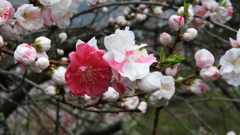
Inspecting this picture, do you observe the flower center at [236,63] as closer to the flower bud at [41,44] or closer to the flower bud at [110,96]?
the flower bud at [110,96]

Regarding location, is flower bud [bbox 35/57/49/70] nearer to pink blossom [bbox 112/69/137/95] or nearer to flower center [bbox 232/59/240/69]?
pink blossom [bbox 112/69/137/95]

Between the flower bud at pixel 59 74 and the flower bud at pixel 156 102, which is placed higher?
the flower bud at pixel 59 74

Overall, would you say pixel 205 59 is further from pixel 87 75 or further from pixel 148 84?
pixel 87 75

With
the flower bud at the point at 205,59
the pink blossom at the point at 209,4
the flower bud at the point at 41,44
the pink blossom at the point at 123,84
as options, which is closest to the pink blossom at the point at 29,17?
the flower bud at the point at 41,44

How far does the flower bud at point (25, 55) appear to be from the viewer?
809 mm

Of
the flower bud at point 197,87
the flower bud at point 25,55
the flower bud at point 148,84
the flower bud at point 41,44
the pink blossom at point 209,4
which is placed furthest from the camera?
the pink blossom at point 209,4

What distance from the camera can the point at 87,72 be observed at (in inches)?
31.3

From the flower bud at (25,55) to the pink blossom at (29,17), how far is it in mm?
176

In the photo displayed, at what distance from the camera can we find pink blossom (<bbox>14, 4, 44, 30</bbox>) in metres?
0.94

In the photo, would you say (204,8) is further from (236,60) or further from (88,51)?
(88,51)

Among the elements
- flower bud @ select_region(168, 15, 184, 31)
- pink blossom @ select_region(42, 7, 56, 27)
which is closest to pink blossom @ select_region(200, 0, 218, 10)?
flower bud @ select_region(168, 15, 184, 31)

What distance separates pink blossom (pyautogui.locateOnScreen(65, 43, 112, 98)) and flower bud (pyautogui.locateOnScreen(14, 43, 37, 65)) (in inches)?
6.9

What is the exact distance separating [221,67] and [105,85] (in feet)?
1.62

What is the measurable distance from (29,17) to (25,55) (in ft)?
0.76
